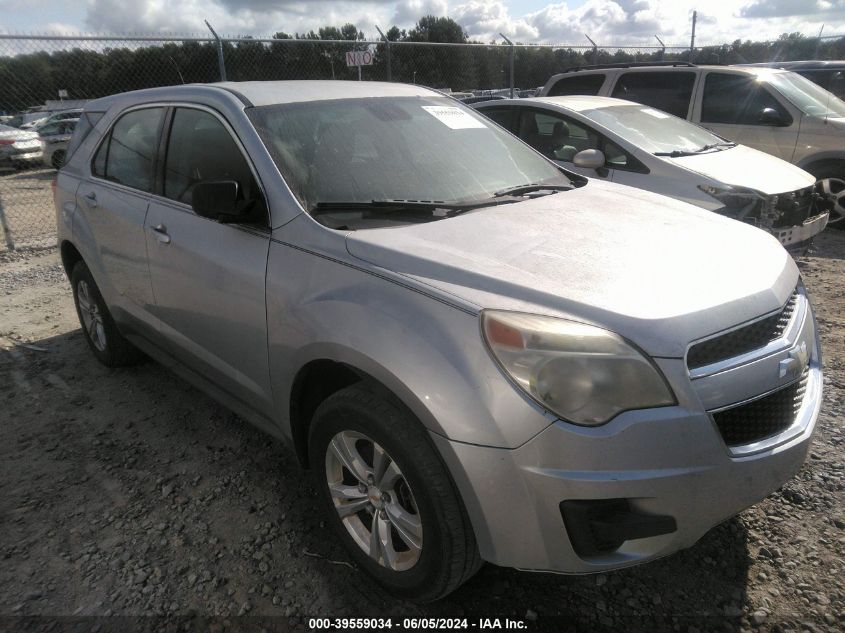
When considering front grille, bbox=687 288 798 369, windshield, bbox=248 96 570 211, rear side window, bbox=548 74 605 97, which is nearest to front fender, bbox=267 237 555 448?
windshield, bbox=248 96 570 211

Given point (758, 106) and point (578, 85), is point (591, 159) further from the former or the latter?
point (578, 85)

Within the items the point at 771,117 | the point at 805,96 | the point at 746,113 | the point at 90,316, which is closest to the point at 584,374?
the point at 90,316

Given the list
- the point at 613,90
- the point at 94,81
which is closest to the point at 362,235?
the point at 613,90

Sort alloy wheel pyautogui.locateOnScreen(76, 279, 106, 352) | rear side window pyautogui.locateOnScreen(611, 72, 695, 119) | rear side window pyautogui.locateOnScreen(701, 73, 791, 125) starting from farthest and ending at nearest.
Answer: rear side window pyautogui.locateOnScreen(611, 72, 695, 119)
rear side window pyautogui.locateOnScreen(701, 73, 791, 125)
alloy wheel pyautogui.locateOnScreen(76, 279, 106, 352)

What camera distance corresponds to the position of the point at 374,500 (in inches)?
84.9

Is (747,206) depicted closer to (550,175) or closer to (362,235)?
(550,175)

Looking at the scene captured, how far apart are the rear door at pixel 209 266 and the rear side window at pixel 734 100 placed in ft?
22.2

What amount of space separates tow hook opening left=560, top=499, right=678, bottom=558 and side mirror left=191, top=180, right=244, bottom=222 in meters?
1.62

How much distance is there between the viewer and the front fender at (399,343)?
5.59 feet

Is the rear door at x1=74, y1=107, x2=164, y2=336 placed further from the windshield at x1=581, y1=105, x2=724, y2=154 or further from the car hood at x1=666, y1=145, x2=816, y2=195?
the car hood at x1=666, y1=145, x2=816, y2=195

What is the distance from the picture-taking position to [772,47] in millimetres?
21219

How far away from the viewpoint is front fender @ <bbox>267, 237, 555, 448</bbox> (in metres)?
1.70

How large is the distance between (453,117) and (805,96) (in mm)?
6233

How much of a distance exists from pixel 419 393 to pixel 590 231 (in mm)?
1032
